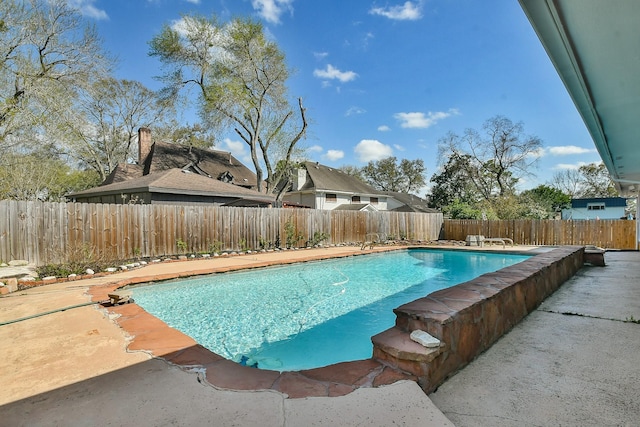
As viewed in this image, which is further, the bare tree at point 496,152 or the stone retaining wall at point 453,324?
the bare tree at point 496,152

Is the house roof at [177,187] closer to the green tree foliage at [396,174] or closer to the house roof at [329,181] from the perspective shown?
the house roof at [329,181]

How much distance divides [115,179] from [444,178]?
24832 mm

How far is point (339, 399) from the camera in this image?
1646 mm

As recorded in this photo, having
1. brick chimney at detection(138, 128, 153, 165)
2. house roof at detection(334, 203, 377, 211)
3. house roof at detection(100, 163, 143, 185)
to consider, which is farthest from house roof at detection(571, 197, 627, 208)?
house roof at detection(100, 163, 143, 185)

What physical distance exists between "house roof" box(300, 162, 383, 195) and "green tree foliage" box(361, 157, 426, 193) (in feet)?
34.8

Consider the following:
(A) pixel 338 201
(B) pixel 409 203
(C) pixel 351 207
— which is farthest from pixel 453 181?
(A) pixel 338 201

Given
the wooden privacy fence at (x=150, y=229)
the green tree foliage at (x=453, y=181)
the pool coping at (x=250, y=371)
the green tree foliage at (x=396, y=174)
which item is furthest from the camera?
the green tree foliage at (x=396, y=174)

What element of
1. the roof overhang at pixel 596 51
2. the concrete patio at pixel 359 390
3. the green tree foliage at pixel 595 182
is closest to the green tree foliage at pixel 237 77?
the roof overhang at pixel 596 51

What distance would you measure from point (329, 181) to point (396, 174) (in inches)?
629

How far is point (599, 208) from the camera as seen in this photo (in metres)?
26.4

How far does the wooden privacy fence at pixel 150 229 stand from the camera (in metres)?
7.17

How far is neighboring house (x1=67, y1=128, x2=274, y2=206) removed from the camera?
12.2 meters

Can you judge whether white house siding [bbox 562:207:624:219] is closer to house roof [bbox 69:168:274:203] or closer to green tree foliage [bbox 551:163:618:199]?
green tree foliage [bbox 551:163:618:199]

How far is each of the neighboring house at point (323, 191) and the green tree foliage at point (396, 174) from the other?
37.8 ft
